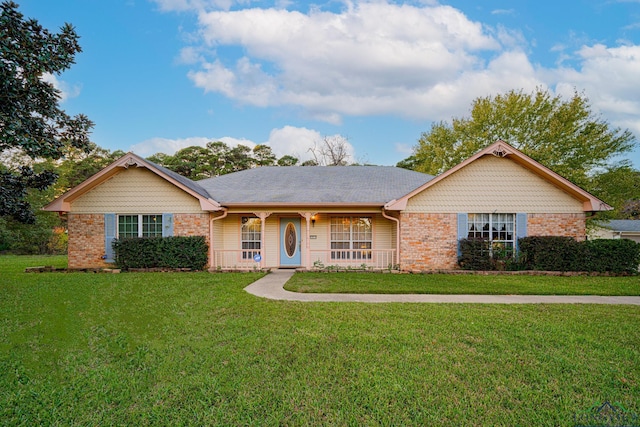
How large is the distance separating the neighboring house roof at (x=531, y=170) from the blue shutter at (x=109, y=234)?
10495 mm

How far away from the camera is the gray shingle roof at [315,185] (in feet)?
41.0

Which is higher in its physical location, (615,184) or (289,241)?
(615,184)

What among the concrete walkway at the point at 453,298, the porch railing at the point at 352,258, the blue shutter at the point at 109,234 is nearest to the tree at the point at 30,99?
the blue shutter at the point at 109,234

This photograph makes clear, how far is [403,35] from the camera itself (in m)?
14.2

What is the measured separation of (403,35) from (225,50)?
9.01 metres

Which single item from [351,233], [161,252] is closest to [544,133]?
[351,233]

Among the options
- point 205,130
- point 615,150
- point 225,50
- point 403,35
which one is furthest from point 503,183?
point 205,130

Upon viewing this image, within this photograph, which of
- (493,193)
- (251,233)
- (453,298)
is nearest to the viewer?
(453,298)

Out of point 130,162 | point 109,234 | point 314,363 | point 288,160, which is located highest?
point 288,160

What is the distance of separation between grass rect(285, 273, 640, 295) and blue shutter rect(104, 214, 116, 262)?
7.51 metres

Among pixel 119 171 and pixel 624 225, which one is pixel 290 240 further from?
pixel 624 225

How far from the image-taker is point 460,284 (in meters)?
9.16

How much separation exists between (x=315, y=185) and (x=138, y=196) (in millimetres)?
7139

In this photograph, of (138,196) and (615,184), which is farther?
(615,184)
